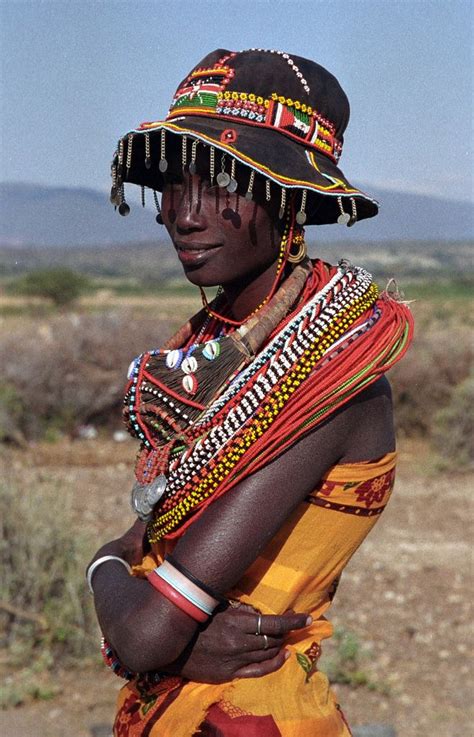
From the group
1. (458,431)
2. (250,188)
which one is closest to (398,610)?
(458,431)

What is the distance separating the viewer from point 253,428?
1.79 meters

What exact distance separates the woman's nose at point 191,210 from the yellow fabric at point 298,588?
59 centimetres

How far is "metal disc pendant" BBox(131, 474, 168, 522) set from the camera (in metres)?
1.89

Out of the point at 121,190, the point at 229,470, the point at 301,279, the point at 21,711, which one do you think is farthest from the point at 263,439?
the point at 21,711

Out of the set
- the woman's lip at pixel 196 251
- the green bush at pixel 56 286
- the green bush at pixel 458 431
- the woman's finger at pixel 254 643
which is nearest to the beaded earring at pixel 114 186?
the woman's lip at pixel 196 251

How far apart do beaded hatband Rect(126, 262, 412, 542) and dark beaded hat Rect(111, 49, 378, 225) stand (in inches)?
8.3

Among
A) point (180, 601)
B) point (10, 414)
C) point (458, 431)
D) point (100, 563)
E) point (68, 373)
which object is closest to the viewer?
point (180, 601)

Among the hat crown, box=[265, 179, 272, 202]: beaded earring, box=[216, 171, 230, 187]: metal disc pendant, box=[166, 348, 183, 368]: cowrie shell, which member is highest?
the hat crown

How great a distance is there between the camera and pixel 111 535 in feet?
22.3

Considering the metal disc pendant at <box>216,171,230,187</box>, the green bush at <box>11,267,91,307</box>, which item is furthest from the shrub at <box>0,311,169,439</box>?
the green bush at <box>11,267,91,307</box>

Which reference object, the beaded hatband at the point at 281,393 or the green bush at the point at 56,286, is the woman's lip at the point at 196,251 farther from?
the green bush at the point at 56,286

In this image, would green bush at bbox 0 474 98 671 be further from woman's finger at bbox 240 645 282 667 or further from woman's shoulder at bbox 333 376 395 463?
woman's shoulder at bbox 333 376 395 463

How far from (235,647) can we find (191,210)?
910 millimetres

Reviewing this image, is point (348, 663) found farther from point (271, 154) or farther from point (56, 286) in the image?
point (56, 286)
